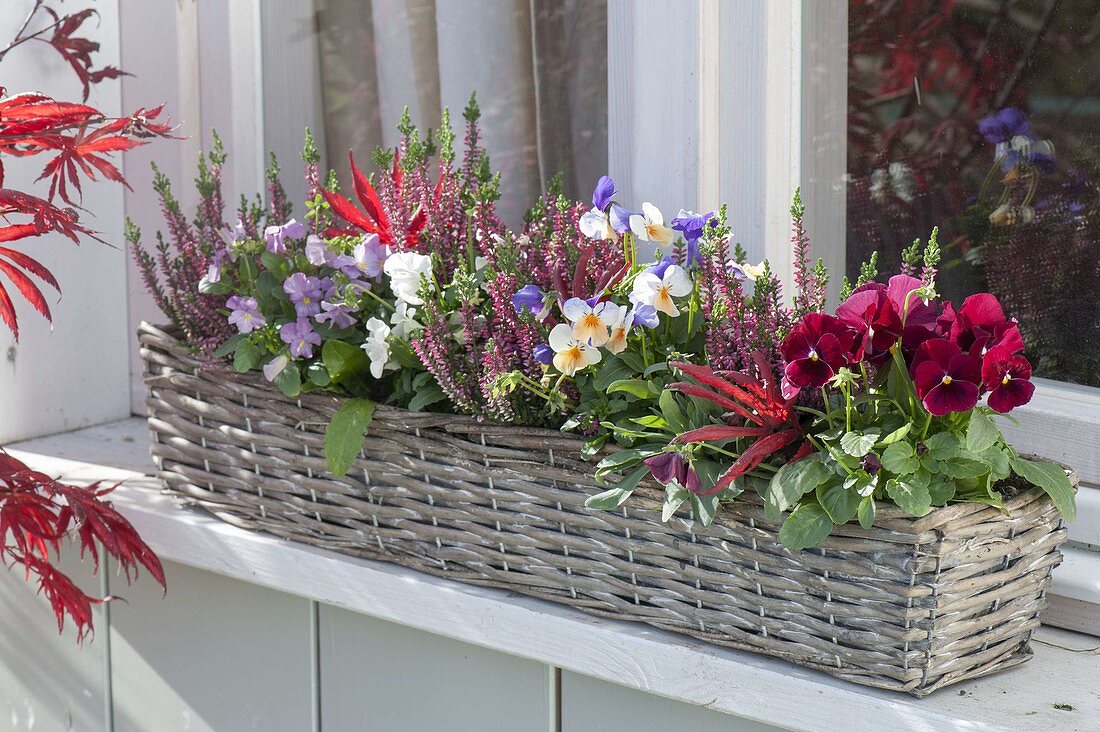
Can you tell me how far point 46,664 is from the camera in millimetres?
1631

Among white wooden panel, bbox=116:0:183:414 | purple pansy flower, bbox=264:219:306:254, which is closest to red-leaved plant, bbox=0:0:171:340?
purple pansy flower, bbox=264:219:306:254

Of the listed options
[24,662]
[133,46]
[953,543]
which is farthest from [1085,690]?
[133,46]

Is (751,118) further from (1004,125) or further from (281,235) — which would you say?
(281,235)

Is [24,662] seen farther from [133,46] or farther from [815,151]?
[815,151]

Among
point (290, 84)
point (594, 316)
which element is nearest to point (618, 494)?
point (594, 316)

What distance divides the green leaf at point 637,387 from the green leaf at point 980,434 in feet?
0.88

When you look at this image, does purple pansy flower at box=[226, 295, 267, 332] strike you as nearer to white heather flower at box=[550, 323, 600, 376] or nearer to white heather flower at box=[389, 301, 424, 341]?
white heather flower at box=[389, 301, 424, 341]

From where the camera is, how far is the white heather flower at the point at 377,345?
46.2 inches

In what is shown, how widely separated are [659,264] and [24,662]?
118 centimetres

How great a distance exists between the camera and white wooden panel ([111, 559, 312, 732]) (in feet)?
4.64

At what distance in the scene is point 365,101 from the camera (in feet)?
5.50

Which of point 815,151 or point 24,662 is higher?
point 815,151

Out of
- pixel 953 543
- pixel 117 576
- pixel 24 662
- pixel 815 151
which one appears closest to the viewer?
pixel 953 543

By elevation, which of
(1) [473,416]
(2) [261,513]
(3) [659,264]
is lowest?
(2) [261,513]
